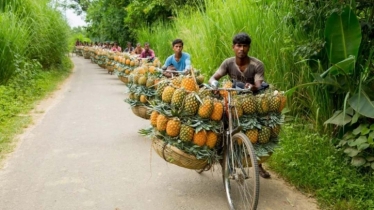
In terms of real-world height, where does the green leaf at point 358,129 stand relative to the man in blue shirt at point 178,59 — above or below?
below

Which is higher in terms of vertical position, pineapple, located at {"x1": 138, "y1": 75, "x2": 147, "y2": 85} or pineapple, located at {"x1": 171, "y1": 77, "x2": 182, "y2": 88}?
pineapple, located at {"x1": 171, "y1": 77, "x2": 182, "y2": 88}

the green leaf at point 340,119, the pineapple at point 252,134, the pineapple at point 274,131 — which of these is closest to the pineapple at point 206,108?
the pineapple at point 252,134

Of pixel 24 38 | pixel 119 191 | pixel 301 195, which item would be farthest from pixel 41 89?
pixel 301 195

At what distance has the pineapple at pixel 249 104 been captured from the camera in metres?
3.88

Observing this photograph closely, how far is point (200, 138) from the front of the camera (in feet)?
12.2

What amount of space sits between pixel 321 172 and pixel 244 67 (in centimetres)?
149

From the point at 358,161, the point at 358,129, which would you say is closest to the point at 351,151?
the point at 358,161

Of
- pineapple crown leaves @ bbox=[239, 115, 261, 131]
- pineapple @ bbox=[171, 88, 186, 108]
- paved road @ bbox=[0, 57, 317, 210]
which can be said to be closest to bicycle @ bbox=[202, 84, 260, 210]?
pineapple crown leaves @ bbox=[239, 115, 261, 131]

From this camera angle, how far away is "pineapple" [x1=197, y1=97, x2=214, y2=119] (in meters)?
3.72

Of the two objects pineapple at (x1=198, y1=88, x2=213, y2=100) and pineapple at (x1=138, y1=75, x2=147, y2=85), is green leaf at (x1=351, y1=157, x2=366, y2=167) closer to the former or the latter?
pineapple at (x1=198, y1=88, x2=213, y2=100)

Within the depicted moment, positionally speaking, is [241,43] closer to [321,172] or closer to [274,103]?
[274,103]

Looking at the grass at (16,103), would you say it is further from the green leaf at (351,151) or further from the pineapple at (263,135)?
the green leaf at (351,151)

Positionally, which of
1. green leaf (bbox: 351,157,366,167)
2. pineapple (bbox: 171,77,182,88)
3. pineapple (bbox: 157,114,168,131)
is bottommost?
green leaf (bbox: 351,157,366,167)

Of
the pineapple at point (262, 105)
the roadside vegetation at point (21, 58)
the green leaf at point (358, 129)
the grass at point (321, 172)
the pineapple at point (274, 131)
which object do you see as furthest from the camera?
the roadside vegetation at point (21, 58)
